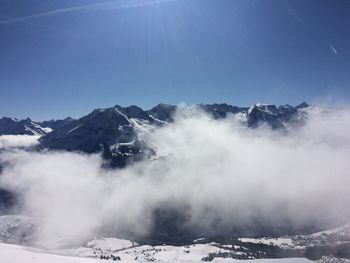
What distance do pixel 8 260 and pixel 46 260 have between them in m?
5.86

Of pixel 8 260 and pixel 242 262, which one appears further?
pixel 242 262

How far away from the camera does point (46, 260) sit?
173 feet


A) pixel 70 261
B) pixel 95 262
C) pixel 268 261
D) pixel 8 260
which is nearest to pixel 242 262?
pixel 268 261

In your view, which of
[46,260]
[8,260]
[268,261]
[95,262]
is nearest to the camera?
[8,260]

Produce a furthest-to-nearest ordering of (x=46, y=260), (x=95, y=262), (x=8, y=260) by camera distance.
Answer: (x=95, y=262) → (x=46, y=260) → (x=8, y=260)

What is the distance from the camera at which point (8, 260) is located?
1882 inches

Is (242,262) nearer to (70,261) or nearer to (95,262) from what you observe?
(95,262)

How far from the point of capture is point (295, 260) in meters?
84.1

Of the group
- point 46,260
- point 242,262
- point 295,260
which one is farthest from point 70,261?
point 295,260

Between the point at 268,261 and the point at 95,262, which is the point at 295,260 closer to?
the point at 268,261

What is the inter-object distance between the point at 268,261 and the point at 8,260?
171 ft

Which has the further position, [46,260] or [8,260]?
[46,260]

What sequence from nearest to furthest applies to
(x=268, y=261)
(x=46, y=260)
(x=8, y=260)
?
(x=8, y=260) < (x=46, y=260) < (x=268, y=261)

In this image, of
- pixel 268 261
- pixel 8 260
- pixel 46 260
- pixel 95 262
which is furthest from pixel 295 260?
pixel 8 260
